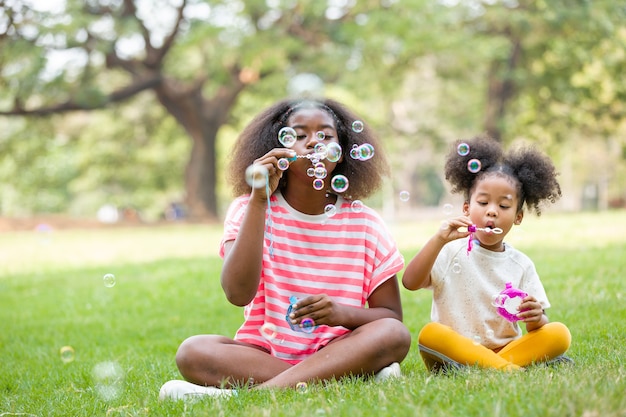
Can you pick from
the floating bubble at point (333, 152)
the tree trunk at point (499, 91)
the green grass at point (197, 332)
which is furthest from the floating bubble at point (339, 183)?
the tree trunk at point (499, 91)

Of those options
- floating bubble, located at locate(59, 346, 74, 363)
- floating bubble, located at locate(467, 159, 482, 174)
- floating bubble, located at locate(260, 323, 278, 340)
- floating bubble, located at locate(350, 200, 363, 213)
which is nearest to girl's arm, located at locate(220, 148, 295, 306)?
floating bubble, located at locate(260, 323, 278, 340)

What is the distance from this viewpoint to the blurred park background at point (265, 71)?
16656 mm

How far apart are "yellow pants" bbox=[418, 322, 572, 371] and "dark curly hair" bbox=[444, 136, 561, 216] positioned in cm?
58

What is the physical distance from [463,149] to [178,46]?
15.4 metres

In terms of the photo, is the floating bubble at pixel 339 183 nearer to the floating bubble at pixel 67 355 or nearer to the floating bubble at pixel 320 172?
the floating bubble at pixel 320 172

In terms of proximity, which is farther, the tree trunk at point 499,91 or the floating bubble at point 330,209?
the tree trunk at point 499,91

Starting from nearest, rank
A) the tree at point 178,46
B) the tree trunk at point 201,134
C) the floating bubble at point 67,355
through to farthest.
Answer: the floating bubble at point 67,355 → the tree at point 178,46 → the tree trunk at point 201,134

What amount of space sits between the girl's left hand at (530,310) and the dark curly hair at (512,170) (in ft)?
1.54

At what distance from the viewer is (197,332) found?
4.75 metres

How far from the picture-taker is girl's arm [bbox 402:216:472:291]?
2861mm

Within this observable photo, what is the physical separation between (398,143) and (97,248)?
694 inches

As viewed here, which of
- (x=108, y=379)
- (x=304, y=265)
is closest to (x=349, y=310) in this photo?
(x=304, y=265)

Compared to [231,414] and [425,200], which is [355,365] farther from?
[425,200]

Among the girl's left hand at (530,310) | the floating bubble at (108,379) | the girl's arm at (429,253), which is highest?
the girl's arm at (429,253)
